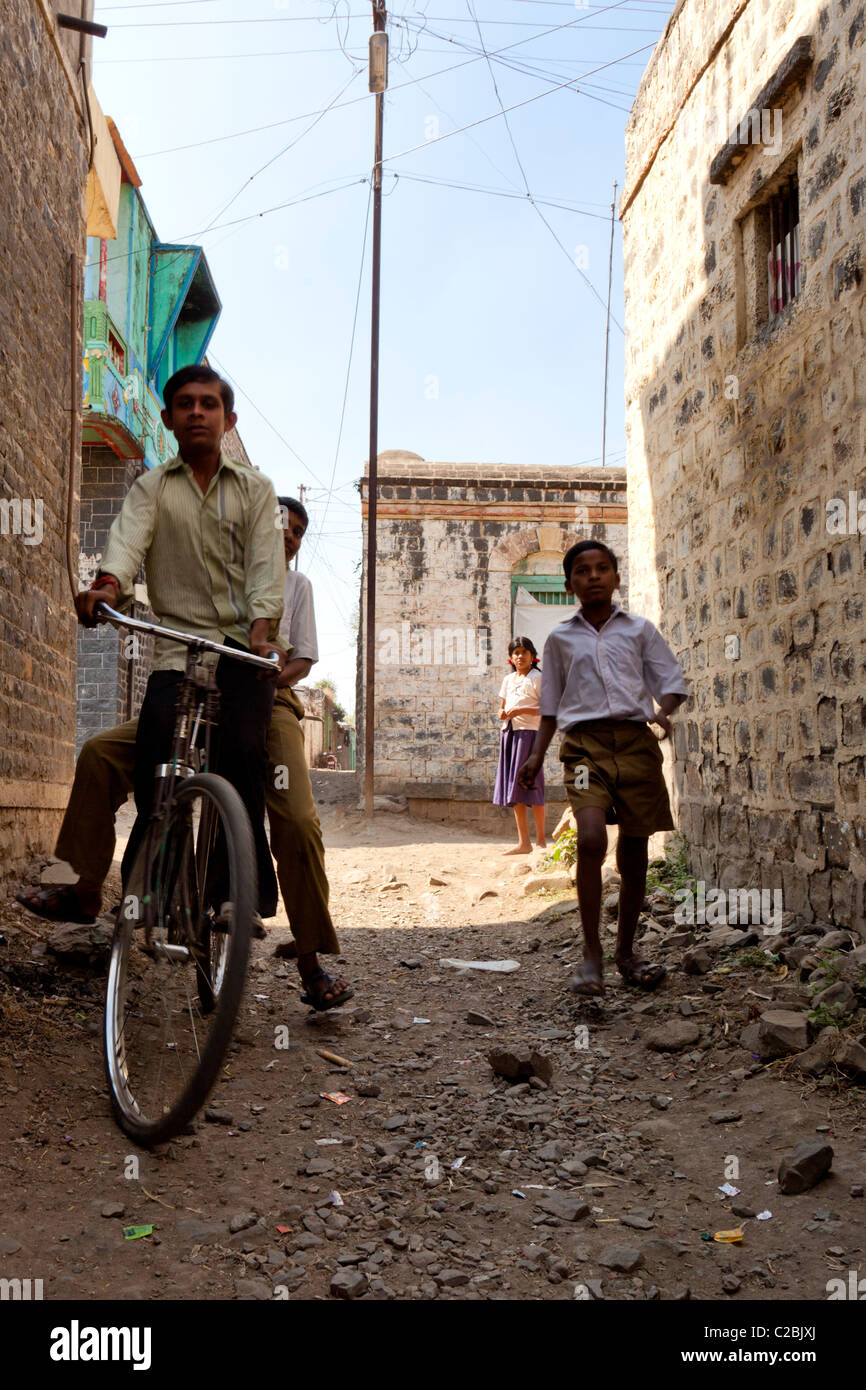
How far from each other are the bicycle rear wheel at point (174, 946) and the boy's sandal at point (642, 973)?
201 centimetres

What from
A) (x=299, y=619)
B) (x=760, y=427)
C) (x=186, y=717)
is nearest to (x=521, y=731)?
(x=760, y=427)

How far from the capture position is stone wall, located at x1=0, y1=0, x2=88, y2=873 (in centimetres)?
513

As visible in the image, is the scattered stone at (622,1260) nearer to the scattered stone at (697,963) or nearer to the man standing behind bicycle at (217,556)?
the man standing behind bicycle at (217,556)

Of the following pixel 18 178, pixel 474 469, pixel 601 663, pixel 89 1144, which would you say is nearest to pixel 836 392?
pixel 601 663

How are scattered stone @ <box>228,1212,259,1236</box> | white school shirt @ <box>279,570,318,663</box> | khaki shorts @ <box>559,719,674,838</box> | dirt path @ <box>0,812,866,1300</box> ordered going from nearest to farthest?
1. dirt path @ <box>0,812,866,1300</box>
2. scattered stone @ <box>228,1212,259,1236</box>
3. white school shirt @ <box>279,570,318,663</box>
4. khaki shorts @ <box>559,719,674,838</box>

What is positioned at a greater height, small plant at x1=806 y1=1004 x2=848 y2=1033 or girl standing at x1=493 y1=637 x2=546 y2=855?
girl standing at x1=493 y1=637 x2=546 y2=855

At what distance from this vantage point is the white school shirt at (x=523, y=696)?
339 inches

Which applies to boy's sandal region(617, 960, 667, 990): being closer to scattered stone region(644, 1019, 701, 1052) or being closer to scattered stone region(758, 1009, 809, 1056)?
scattered stone region(644, 1019, 701, 1052)

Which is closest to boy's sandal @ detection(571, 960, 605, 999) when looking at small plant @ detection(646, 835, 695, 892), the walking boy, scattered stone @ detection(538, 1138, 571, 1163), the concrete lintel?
the walking boy

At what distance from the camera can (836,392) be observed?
4.14 m

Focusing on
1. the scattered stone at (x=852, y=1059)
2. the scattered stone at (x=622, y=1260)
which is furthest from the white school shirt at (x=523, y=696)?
the scattered stone at (x=622, y=1260)

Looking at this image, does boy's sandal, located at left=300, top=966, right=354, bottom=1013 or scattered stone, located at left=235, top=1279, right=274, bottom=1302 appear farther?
boy's sandal, located at left=300, top=966, right=354, bottom=1013

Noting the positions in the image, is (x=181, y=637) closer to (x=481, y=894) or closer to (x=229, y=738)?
(x=229, y=738)

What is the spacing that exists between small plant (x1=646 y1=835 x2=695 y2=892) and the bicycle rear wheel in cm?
340
